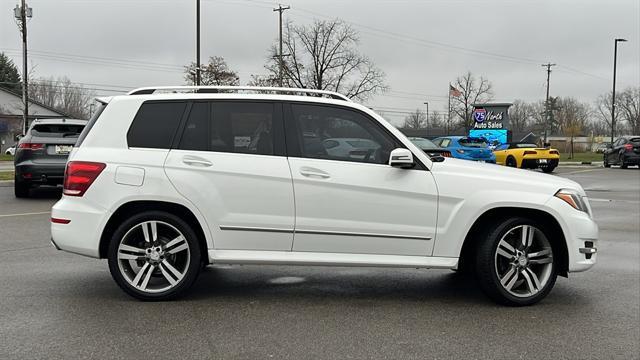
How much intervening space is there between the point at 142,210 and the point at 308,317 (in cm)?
167

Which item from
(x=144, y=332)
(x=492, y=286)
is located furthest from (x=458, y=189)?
(x=144, y=332)

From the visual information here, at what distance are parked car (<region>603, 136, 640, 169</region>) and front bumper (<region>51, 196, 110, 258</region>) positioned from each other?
97.4 ft

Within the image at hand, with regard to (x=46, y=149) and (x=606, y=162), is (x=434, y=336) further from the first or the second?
(x=606, y=162)

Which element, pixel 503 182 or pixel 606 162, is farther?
pixel 606 162

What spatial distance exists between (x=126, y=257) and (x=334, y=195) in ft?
5.95

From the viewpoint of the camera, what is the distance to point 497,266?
15.7ft

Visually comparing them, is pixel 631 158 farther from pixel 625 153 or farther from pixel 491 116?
pixel 491 116

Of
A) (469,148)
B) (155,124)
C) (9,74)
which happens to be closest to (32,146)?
(155,124)

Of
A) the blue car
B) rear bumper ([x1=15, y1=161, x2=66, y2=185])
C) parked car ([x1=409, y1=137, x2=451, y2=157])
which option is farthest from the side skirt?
the blue car

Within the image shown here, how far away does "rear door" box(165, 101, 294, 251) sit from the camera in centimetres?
461

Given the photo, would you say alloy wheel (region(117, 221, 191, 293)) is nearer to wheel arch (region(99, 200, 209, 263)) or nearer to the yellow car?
wheel arch (region(99, 200, 209, 263))

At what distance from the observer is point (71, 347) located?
373cm

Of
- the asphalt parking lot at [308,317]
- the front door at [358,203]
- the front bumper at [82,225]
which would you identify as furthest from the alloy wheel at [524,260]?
the front bumper at [82,225]

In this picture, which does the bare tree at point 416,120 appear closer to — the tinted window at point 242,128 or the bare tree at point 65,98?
the bare tree at point 65,98
